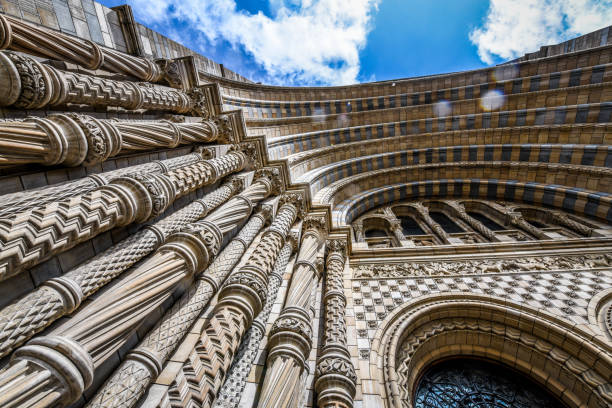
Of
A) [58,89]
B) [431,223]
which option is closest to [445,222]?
[431,223]

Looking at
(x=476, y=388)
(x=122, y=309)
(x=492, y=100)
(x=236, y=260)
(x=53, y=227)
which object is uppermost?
(x=492, y=100)

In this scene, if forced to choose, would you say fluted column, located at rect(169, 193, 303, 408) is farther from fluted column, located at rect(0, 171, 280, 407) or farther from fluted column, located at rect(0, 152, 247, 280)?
fluted column, located at rect(0, 152, 247, 280)

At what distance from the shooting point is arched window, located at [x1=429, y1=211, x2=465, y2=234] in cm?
1201

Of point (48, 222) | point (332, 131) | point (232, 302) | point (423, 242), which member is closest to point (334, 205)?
point (423, 242)

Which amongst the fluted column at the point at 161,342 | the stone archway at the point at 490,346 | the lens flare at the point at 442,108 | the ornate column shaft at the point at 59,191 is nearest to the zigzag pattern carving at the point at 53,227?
the ornate column shaft at the point at 59,191

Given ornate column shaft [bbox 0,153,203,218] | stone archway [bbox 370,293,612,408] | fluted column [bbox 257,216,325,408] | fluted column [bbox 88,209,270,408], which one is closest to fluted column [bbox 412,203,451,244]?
stone archway [bbox 370,293,612,408]

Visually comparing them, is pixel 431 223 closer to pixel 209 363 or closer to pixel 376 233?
pixel 376 233

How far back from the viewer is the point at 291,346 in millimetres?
4129

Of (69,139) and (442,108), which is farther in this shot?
(442,108)

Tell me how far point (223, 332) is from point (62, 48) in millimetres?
5952

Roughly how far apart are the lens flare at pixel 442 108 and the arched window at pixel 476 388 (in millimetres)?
12767

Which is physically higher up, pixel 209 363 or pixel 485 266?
pixel 209 363

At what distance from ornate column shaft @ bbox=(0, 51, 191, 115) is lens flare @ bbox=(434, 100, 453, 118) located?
13.9m

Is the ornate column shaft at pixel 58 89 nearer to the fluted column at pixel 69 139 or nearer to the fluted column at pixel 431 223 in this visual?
the fluted column at pixel 69 139
